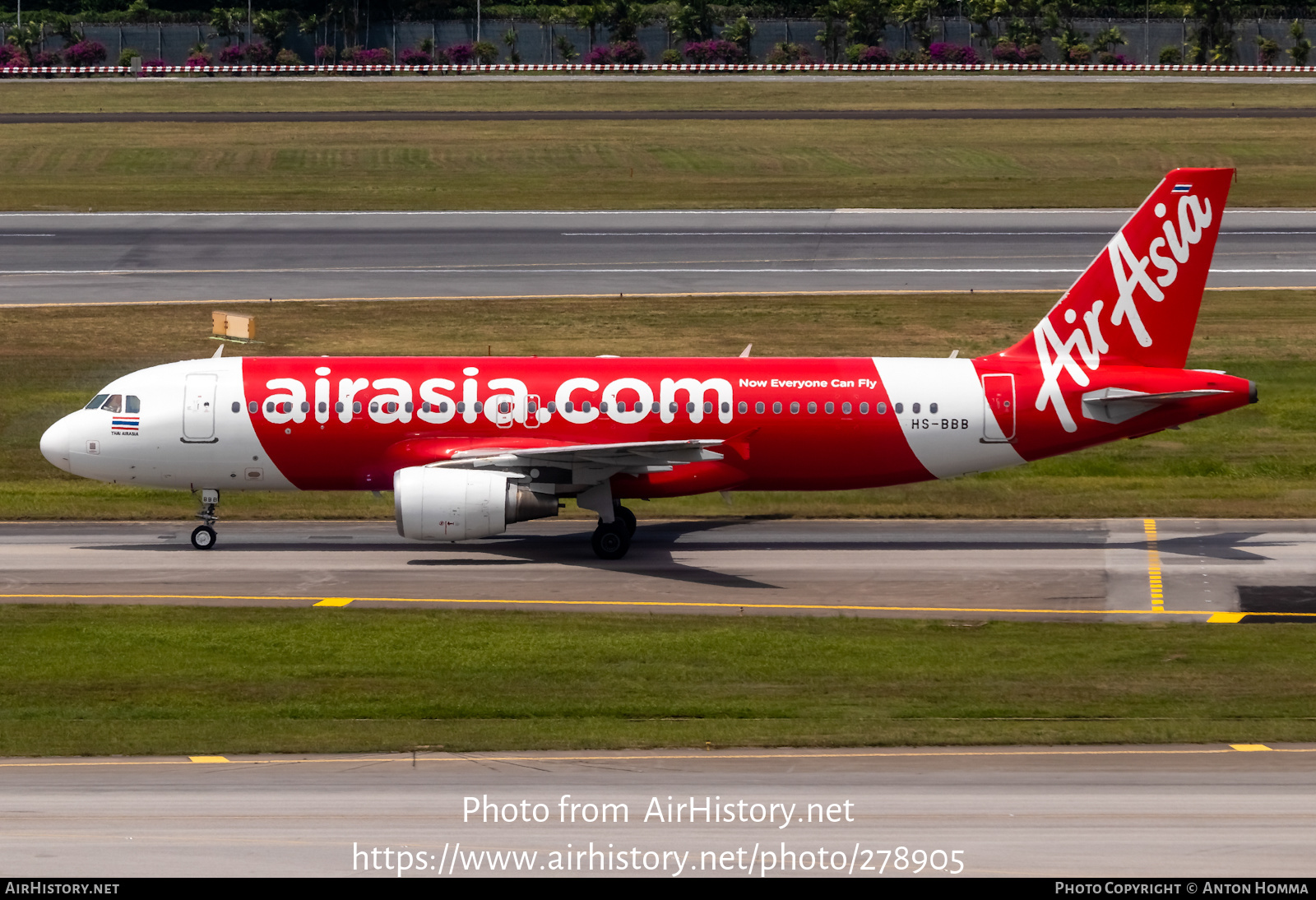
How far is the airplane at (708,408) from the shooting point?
39031 millimetres

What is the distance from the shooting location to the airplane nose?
3966 centimetres

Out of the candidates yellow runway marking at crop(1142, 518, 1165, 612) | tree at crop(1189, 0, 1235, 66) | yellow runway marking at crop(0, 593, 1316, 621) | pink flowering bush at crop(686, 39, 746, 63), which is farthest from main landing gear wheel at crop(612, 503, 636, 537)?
tree at crop(1189, 0, 1235, 66)

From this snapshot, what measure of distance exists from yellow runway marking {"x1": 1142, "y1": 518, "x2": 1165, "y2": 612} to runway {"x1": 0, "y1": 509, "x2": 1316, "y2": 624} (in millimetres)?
96

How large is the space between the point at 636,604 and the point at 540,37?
124m

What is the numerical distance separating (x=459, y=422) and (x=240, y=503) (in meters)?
9.58

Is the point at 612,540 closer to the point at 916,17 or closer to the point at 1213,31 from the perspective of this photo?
the point at 916,17

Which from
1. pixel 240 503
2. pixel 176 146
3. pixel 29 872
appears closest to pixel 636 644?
pixel 29 872

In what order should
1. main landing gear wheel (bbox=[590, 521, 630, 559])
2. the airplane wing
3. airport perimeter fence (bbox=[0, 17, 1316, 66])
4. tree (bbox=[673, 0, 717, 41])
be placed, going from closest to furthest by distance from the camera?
1. the airplane wing
2. main landing gear wheel (bbox=[590, 521, 630, 559])
3. airport perimeter fence (bbox=[0, 17, 1316, 66])
4. tree (bbox=[673, 0, 717, 41])

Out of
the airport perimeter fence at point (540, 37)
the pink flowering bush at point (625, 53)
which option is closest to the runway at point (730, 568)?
the pink flowering bush at point (625, 53)

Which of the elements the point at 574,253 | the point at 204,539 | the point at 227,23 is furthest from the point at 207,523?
the point at 227,23

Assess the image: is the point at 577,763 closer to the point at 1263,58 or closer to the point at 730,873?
the point at 730,873

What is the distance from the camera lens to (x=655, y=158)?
331ft

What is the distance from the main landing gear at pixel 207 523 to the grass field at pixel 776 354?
3.75m

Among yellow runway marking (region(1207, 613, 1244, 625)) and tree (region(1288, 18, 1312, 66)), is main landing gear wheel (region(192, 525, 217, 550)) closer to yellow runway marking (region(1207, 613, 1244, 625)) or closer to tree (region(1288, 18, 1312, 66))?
yellow runway marking (region(1207, 613, 1244, 625))
